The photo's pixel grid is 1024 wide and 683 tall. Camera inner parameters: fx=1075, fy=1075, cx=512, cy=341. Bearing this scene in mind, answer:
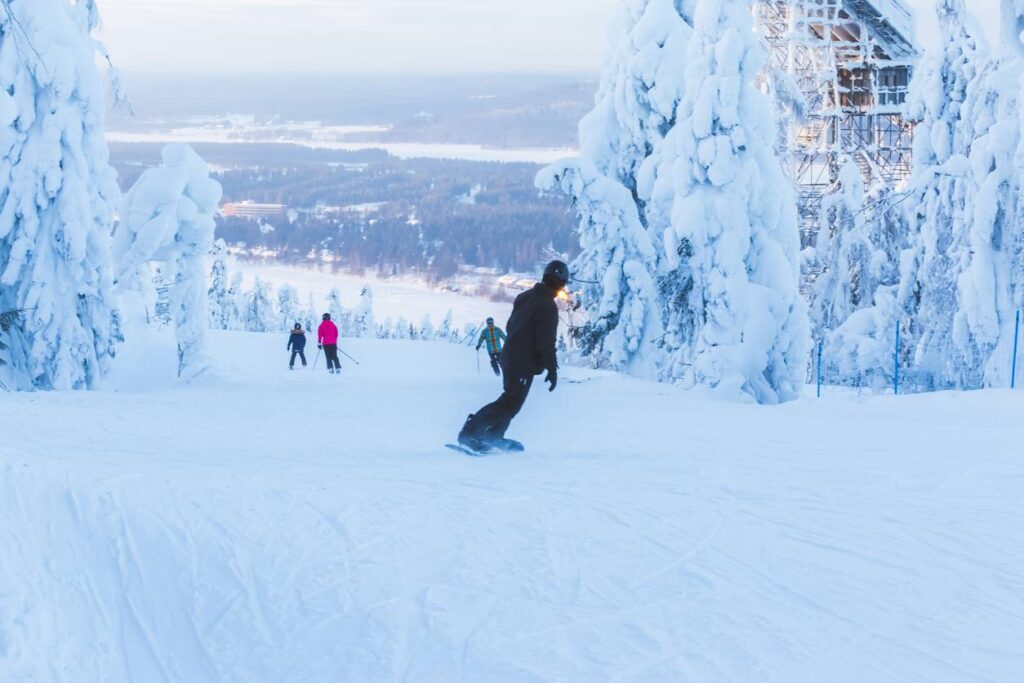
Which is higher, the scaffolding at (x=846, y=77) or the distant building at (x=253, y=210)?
the scaffolding at (x=846, y=77)

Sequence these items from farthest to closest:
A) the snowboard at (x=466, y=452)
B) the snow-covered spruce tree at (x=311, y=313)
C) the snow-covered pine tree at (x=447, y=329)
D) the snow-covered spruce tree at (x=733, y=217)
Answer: the snow-covered pine tree at (x=447, y=329) → the snow-covered spruce tree at (x=311, y=313) → the snow-covered spruce tree at (x=733, y=217) → the snowboard at (x=466, y=452)

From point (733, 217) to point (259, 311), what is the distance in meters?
54.7

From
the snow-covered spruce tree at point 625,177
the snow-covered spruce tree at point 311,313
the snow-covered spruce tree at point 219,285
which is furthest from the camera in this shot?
the snow-covered spruce tree at point 311,313

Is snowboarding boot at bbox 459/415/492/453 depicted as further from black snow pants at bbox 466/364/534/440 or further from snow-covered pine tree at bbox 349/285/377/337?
snow-covered pine tree at bbox 349/285/377/337

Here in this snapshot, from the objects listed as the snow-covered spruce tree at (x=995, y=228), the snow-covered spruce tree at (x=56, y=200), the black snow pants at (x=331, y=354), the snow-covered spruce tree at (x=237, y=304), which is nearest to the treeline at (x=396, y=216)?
the snow-covered spruce tree at (x=237, y=304)

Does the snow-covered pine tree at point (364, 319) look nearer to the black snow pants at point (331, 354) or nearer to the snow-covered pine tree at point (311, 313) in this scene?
the snow-covered pine tree at point (311, 313)

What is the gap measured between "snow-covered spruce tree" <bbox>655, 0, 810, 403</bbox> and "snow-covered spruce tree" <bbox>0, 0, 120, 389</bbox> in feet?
38.9

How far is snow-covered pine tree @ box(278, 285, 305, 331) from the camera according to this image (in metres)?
71.9

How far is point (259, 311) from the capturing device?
70.1 metres

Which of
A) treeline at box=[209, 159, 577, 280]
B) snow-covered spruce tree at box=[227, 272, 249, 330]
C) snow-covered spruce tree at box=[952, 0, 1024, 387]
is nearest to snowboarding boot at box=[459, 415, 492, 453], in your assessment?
snow-covered spruce tree at box=[952, 0, 1024, 387]

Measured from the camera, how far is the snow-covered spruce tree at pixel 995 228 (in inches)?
723

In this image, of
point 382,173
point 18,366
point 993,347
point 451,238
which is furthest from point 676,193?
point 382,173

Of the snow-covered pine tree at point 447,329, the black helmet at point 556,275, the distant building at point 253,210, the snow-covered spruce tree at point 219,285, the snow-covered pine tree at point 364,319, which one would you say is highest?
the distant building at point 253,210

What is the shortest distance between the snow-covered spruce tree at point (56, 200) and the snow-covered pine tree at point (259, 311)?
1834 inches
